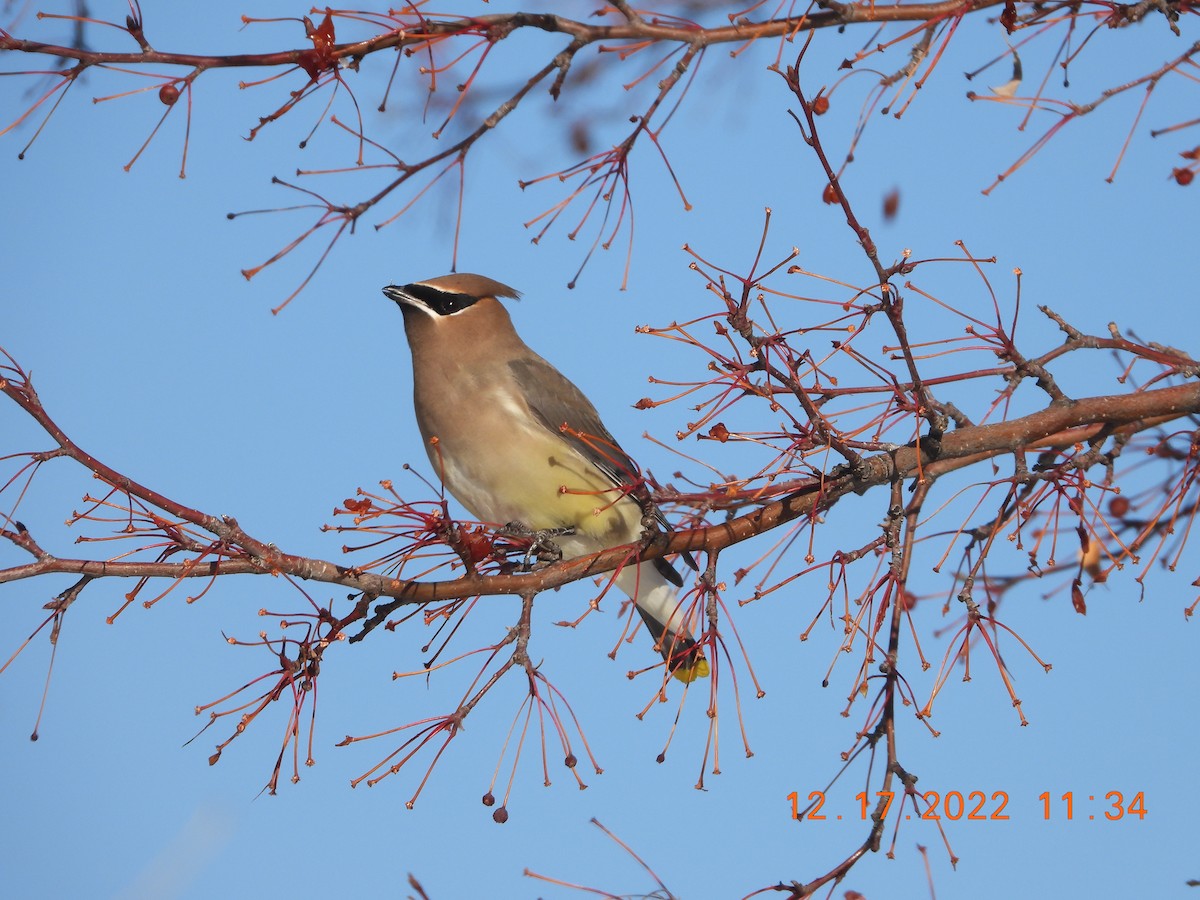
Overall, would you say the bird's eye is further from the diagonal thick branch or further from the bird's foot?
the diagonal thick branch

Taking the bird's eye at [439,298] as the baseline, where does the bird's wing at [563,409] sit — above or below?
below

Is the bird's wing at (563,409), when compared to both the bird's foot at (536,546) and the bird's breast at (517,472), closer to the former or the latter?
the bird's breast at (517,472)

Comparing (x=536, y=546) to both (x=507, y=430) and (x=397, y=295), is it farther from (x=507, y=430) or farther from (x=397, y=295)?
(x=397, y=295)

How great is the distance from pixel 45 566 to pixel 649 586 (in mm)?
2491

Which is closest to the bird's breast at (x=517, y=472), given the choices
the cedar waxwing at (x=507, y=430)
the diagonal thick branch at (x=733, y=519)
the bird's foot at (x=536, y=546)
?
the cedar waxwing at (x=507, y=430)

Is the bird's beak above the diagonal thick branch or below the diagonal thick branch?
above

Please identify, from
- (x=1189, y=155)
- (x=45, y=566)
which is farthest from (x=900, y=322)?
(x=45, y=566)

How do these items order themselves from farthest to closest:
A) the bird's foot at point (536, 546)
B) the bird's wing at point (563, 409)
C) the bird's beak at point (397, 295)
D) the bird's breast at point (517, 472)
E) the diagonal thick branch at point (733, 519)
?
the bird's beak at point (397, 295) → the bird's wing at point (563, 409) → the bird's breast at point (517, 472) → the bird's foot at point (536, 546) → the diagonal thick branch at point (733, 519)

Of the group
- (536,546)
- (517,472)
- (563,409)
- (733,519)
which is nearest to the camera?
(733,519)

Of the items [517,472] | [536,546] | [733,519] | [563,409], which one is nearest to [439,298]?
[563,409]

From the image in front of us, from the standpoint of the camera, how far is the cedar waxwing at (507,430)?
4.58m

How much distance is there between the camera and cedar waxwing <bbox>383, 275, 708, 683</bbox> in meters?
4.58

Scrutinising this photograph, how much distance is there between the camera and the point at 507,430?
4648 mm

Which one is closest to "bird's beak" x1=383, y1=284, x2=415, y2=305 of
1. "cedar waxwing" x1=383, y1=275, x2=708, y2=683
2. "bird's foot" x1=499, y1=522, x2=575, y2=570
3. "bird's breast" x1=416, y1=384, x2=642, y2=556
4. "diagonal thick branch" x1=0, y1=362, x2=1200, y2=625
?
"cedar waxwing" x1=383, y1=275, x2=708, y2=683
